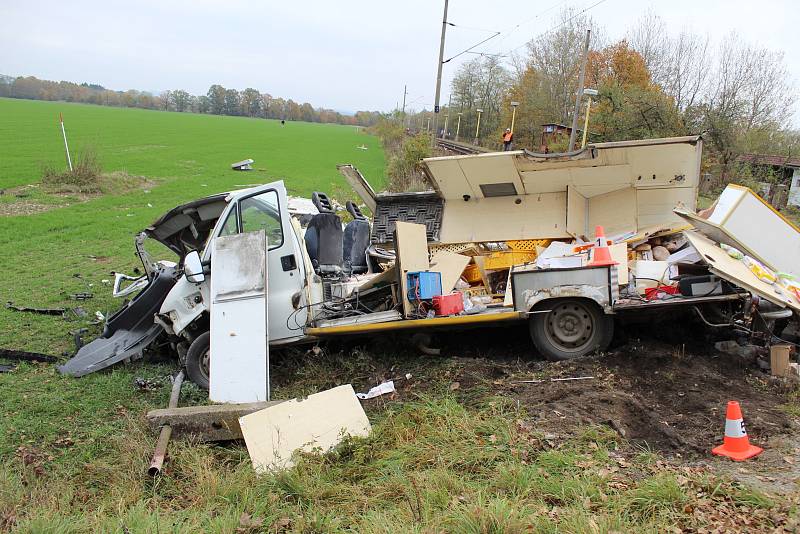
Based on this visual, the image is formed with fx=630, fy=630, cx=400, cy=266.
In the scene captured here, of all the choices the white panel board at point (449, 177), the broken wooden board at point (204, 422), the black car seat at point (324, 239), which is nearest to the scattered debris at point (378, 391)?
the broken wooden board at point (204, 422)

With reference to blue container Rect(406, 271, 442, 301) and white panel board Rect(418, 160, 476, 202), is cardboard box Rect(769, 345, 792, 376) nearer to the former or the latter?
blue container Rect(406, 271, 442, 301)

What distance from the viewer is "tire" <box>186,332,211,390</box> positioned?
21.4ft

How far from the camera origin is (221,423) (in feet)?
17.2

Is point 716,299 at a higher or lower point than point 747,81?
lower

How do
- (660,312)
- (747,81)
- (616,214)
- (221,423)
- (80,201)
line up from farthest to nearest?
(747,81) < (80,201) < (616,214) < (660,312) < (221,423)

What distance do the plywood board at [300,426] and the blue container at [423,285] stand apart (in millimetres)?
1564

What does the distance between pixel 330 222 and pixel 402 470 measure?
11.3ft

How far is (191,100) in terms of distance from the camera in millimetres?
131125

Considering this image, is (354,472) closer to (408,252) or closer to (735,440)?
(735,440)

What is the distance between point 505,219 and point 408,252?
1.95m

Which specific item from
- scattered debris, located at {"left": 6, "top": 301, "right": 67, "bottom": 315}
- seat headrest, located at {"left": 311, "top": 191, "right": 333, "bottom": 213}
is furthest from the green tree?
seat headrest, located at {"left": 311, "top": 191, "right": 333, "bottom": 213}

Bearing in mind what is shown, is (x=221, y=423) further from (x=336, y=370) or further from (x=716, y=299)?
(x=716, y=299)

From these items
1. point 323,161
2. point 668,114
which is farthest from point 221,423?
point 323,161

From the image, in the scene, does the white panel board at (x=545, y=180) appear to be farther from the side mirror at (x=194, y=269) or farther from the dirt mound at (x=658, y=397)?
the side mirror at (x=194, y=269)
